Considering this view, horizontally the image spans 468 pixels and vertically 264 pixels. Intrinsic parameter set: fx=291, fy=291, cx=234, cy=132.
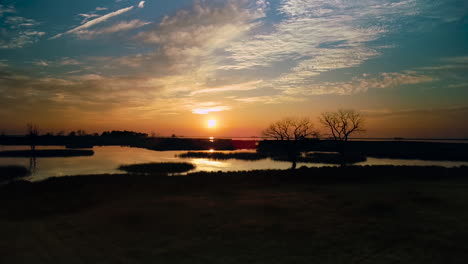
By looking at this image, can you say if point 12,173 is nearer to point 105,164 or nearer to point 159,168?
point 105,164

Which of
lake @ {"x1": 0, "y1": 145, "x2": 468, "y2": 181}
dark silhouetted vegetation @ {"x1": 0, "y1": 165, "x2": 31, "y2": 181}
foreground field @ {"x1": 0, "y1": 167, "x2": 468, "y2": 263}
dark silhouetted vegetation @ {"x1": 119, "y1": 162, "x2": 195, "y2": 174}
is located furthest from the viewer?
dark silhouetted vegetation @ {"x1": 119, "y1": 162, "x2": 195, "y2": 174}

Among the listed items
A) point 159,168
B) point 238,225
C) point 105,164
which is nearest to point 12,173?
point 105,164

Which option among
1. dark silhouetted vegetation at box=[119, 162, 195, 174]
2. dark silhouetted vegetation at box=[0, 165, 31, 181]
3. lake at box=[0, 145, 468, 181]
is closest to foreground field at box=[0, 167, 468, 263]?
dark silhouetted vegetation at box=[0, 165, 31, 181]

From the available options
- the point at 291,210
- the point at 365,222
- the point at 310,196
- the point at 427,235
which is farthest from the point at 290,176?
the point at 427,235

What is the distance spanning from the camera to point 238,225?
14.1 m

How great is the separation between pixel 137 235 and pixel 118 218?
3.28 m

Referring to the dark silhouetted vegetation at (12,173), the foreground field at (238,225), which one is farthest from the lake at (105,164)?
the foreground field at (238,225)

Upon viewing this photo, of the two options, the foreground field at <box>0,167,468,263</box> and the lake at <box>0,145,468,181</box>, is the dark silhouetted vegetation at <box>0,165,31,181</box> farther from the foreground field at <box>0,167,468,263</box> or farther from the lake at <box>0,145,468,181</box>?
the foreground field at <box>0,167,468,263</box>

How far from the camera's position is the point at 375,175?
31531mm

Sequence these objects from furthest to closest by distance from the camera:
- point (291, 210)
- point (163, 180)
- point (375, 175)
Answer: point (375, 175)
point (163, 180)
point (291, 210)

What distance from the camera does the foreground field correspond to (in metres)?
10.7

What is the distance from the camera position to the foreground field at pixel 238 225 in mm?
10688

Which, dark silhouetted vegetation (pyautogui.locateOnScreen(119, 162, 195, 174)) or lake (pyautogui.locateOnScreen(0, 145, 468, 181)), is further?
dark silhouetted vegetation (pyautogui.locateOnScreen(119, 162, 195, 174))

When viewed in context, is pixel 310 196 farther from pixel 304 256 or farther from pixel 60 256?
pixel 60 256
